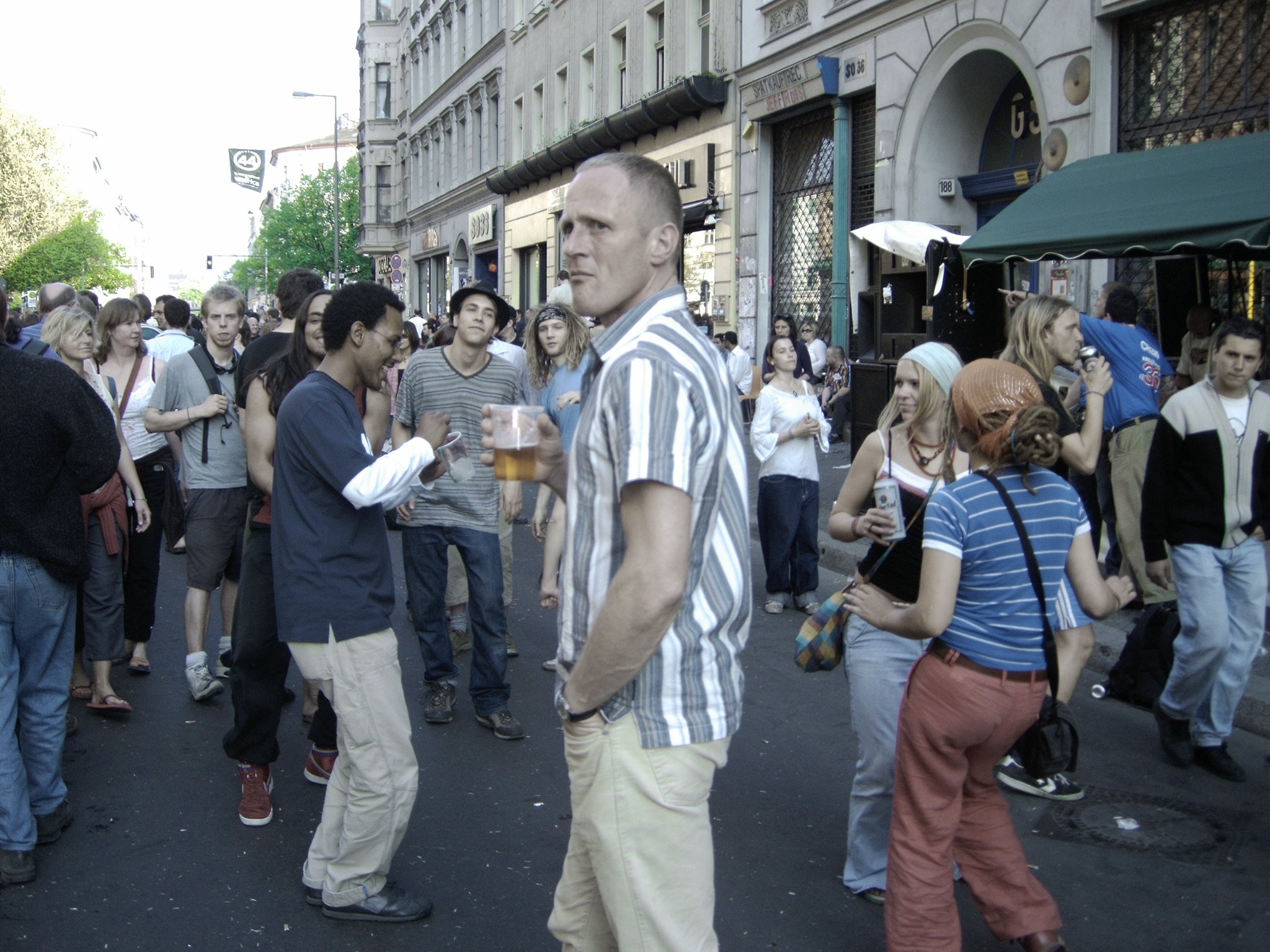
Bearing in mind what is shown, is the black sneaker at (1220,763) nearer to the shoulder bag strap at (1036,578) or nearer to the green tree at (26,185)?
the shoulder bag strap at (1036,578)

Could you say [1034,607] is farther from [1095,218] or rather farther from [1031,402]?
[1095,218]

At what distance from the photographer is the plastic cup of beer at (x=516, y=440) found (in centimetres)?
261

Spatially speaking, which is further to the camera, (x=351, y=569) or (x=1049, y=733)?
(x=351, y=569)

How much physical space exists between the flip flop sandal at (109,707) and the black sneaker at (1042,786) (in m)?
4.01

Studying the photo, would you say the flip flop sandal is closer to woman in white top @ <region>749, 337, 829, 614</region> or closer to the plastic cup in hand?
the plastic cup in hand

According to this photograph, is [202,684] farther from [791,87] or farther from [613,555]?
[791,87]

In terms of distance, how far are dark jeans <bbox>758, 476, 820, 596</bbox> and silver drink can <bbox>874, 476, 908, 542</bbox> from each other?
4.52 metres

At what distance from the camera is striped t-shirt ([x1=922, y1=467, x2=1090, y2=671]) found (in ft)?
10.2

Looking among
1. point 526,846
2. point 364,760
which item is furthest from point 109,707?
point 364,760

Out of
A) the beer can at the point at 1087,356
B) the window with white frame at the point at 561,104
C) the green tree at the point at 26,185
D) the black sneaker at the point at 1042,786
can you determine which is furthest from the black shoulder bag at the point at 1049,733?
the green tree at the point at 26,185

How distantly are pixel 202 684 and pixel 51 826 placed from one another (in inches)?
65.9

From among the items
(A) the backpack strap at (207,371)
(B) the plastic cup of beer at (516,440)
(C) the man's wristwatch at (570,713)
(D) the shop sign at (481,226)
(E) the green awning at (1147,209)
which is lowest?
(C) the man's wristwatch at (570,713)

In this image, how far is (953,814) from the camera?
329cm

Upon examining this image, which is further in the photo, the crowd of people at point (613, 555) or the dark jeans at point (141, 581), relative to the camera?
the dark jeans at point (141, 581)
